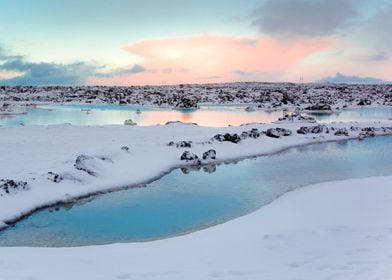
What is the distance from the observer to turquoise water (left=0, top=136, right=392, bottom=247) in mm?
12398

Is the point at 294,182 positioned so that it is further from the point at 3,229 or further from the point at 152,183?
the point at 3,229

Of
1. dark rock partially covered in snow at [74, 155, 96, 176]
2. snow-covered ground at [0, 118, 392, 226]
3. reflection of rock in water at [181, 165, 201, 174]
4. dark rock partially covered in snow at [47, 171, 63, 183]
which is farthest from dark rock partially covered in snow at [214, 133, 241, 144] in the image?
dark rock partially covered in snow at [47, 171, 63, 183]

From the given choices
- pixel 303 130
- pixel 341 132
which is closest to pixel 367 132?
pixel 341 132

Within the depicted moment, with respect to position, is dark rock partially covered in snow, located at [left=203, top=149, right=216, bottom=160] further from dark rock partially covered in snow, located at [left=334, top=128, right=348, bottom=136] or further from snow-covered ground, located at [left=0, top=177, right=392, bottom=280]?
dark rock partially covered in snow, located at [left=334, top=128, right=348, bottom=136]

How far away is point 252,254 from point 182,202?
245 inches

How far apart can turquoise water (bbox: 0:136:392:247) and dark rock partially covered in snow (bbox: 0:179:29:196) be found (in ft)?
4.02

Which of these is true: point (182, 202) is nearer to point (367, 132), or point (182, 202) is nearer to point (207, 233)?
point (207, 233)

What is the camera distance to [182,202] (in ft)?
50.2

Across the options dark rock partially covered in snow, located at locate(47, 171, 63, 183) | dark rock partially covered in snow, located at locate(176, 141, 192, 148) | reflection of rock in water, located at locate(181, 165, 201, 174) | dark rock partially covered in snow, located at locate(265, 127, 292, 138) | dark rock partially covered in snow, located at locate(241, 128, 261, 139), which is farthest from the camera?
dark rock partially covered in snow, located at locate(265, 127, 292, 138)

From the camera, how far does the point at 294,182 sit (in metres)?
17.9

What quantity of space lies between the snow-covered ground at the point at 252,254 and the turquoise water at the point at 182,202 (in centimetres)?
161

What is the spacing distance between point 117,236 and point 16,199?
437cm

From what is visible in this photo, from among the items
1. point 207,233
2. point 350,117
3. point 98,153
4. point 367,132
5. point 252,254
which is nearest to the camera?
point 252,254

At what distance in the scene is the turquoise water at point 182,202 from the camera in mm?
12398
